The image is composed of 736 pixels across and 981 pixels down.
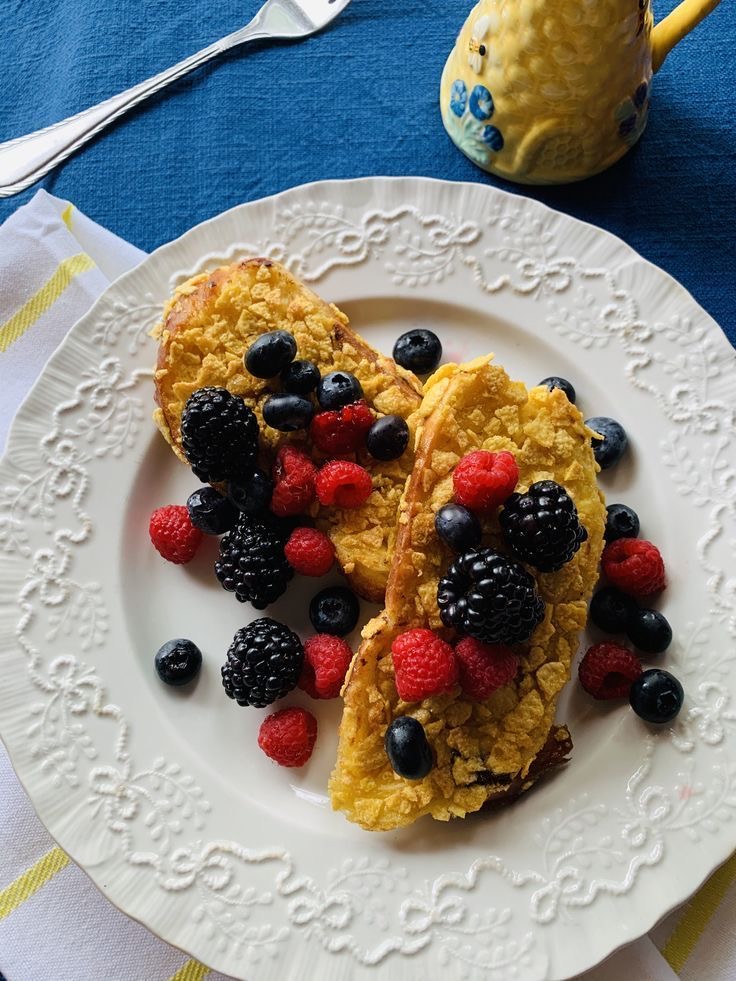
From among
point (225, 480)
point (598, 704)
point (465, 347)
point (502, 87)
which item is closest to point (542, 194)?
point (502, 87)

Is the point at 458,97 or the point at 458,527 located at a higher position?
the point at 458,97

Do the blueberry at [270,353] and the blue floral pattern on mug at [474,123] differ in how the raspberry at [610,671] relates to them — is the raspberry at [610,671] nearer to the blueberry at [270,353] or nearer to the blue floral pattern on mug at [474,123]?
the blueberry at [270,353]

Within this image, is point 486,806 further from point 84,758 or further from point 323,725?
point 84,758

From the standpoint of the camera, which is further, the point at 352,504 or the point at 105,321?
the point at 105,321

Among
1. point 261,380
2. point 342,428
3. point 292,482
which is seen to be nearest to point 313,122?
point 261,380

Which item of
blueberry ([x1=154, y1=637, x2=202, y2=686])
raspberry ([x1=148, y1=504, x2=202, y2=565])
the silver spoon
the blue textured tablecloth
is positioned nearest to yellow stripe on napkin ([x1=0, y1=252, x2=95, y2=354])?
the blue textured tablecloth

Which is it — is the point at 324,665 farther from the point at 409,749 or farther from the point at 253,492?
the point at 253,492
